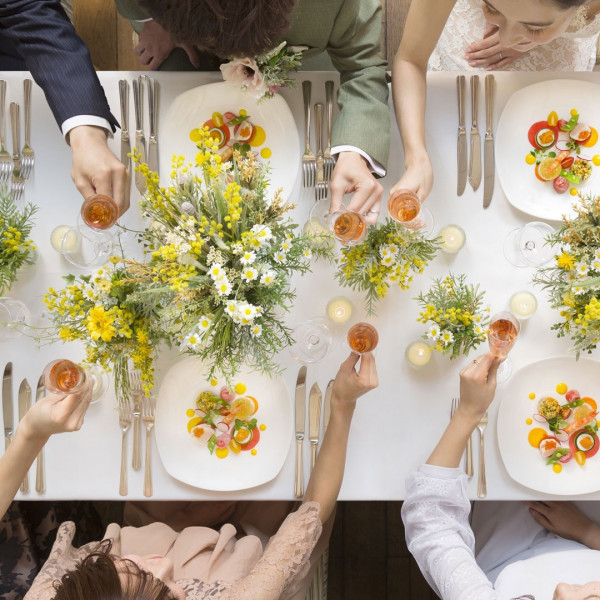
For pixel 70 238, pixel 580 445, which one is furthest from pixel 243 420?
pixel 580 445

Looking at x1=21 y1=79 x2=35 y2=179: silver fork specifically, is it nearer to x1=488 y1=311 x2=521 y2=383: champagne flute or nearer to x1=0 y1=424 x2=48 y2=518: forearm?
x1=0 y1=424 x2=48 y2=518: forearm

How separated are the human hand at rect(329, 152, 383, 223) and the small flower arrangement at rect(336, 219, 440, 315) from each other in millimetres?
54

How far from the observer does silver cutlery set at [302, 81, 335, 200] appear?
5.46 feet

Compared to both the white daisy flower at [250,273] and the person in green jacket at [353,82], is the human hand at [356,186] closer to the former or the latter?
the person in green jacket at [353,82]

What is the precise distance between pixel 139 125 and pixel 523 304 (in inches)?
44.2

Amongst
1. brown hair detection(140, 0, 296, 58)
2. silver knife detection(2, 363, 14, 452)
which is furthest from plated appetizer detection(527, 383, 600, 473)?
silver knife detection(2, 363, 14, 452)

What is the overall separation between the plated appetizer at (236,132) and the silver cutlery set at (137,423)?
2.12 ft

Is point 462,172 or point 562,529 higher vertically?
point 462,172

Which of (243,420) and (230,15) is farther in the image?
(243,420)

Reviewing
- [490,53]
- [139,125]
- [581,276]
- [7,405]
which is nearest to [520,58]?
[490,53]

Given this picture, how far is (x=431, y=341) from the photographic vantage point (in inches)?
64.4

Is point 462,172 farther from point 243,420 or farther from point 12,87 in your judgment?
point 12,87

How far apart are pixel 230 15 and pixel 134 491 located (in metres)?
1.17

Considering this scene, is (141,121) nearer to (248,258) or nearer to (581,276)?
(248,258)
